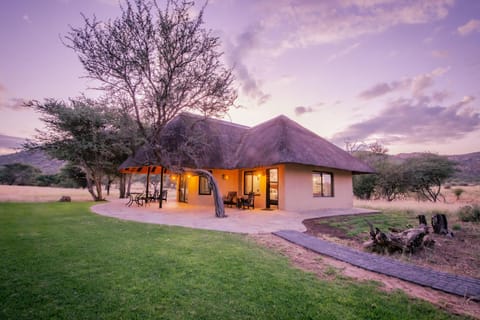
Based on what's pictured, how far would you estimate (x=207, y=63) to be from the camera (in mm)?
9211

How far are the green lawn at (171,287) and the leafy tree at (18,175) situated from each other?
4208 cm

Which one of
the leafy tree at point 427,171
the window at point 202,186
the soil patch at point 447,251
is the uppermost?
the leafy tree at point 427,171

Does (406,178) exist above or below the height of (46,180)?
above

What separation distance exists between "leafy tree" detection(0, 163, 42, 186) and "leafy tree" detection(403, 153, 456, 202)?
50.5 m

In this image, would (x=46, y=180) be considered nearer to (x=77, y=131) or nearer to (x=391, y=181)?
(x=77, y=131)

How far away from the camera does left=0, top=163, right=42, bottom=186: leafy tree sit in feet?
111

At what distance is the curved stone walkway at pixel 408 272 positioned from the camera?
9.04ft

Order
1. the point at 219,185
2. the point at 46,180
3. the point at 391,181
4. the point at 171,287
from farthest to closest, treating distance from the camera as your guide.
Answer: the point at 46,180, the point at 391,181, the point at 219,185, the point at 171,287

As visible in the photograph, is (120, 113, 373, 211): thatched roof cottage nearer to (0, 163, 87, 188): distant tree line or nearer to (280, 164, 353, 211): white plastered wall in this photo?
(280, 164, 353, 211): white plastered wall

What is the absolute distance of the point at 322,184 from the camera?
12.3 meters

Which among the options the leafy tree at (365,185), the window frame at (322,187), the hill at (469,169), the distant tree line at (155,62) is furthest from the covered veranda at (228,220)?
the hill at (469,169)

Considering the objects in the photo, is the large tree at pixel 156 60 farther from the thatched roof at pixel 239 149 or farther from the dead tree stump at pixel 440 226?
the dead tree stump at pixel 440 226

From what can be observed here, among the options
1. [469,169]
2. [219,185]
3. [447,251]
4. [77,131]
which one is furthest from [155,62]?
Answer: [469,169]

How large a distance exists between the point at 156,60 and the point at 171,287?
28.9ft
